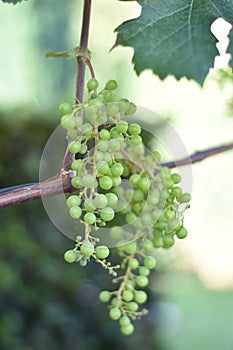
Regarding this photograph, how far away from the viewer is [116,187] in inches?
32.7

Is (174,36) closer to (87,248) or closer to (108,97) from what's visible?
(108,97)

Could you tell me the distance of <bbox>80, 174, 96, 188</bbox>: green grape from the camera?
2.24ft

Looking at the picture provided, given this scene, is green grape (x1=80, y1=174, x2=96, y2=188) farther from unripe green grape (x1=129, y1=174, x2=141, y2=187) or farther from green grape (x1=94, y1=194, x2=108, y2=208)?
unripe green grape (x1=129, y1=174, x2=141, y2=187)

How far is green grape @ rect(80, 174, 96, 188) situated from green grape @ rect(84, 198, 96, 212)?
17 millimetres

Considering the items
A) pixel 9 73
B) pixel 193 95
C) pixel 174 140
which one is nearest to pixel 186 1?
pixel 174 140

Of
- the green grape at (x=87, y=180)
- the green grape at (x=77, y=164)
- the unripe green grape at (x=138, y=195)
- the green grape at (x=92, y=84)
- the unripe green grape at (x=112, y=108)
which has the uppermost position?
the green grape at (x=92, y=84)

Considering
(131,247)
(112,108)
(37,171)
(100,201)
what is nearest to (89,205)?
(100,201)

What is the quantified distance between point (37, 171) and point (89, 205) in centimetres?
52

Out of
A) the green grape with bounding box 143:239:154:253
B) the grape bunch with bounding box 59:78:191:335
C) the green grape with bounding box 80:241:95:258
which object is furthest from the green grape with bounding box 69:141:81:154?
the green grape with bounding box 143:239:154:253

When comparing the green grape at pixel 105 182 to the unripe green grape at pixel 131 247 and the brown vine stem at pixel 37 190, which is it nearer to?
the brown vine stem at pixel 37 190

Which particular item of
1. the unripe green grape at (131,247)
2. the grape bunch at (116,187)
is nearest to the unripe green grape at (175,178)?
the grape bunch at (116,187)

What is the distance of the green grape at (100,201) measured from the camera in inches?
27.3

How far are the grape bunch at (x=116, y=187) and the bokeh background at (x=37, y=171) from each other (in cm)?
17

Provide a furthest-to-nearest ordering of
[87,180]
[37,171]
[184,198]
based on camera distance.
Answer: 1. [37,171]
2. [184,198]
3. [87,180]
